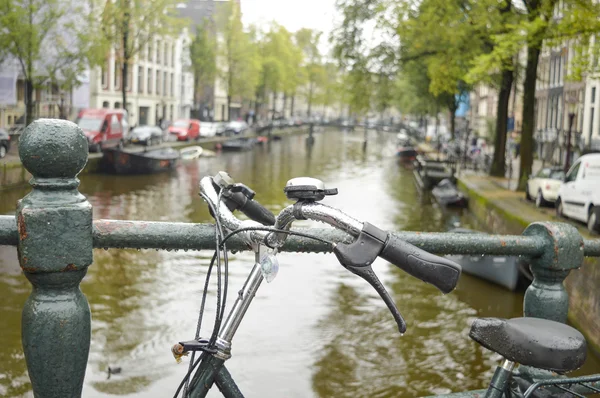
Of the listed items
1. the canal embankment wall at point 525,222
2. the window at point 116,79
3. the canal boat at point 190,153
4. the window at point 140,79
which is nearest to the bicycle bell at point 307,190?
the canal embankment wall at point 525,222

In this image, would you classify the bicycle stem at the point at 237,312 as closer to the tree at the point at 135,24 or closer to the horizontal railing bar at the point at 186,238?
the horizontal railing bar at the point at 186,238

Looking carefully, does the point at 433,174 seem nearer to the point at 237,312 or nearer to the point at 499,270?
the point at 499,270

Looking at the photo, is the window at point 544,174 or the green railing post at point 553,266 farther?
the window at point 544,174

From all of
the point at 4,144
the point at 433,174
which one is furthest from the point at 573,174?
the point at 4,144

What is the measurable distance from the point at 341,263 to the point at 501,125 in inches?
966

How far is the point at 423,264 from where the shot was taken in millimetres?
1544

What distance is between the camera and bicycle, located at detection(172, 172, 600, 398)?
5.08 feet

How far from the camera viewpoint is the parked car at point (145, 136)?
38.2 meters

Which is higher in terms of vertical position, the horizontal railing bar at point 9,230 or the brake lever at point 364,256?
the brake lever at point 364,256

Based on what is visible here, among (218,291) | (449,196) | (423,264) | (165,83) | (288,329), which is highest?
(165,83)

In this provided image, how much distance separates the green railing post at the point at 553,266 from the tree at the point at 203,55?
56595 mm

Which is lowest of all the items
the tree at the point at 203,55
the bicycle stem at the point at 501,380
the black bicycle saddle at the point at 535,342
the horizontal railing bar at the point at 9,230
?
the bicycle stem at the point at 501,380

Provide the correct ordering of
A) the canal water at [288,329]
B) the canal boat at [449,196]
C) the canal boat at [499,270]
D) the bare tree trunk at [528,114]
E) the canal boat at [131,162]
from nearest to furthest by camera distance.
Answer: the canal water at [288,329]
the canal boat at [499,270]
the bare tree trunk at [528,114]
the canal boat at [449,196]
the canal boat at [131,162]

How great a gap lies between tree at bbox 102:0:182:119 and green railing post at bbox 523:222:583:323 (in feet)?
119
